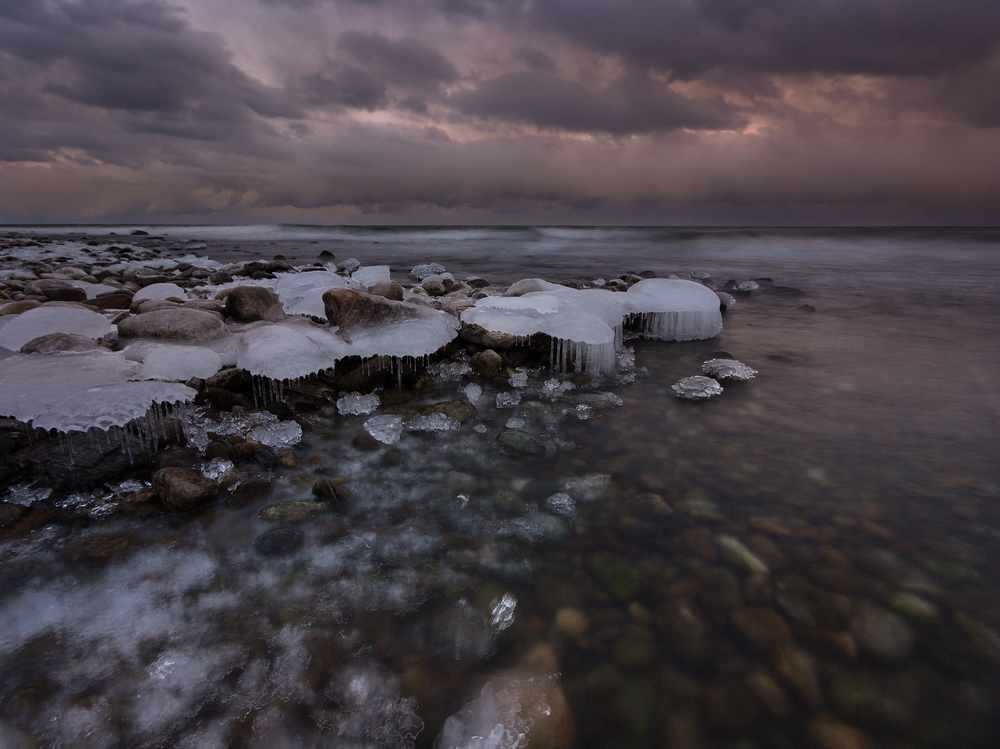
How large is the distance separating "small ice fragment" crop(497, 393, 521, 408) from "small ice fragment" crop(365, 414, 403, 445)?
3.10ft

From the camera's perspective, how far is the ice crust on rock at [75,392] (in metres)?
2.69

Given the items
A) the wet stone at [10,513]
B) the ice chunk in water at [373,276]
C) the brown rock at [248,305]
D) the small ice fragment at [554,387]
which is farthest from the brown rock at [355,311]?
the ice chunk in water at [373,276]

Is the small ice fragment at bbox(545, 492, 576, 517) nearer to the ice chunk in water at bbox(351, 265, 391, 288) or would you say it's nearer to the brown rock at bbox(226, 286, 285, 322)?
the brown rock at bbox(226, 286, 285, 322)

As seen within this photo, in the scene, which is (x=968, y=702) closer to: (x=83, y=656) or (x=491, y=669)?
(x=491, y=669)

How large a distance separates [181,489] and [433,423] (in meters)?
1.72

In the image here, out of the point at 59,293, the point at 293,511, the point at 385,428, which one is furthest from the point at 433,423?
the point at 59,293

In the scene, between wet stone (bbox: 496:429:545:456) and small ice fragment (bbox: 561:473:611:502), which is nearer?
small ice fragment (bbox: 561:473:611:502)

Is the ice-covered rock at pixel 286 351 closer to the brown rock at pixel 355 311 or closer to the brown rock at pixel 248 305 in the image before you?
the brown rock at pixel 355 311

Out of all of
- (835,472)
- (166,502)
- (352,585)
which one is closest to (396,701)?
(352,585)

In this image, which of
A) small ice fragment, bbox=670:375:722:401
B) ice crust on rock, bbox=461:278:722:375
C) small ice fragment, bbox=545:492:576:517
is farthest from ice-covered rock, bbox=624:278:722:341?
small ice fragment, bbox=545:492:576:517

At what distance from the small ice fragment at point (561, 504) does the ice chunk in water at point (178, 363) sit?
9.13 ft

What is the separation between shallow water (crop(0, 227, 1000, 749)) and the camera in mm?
1636

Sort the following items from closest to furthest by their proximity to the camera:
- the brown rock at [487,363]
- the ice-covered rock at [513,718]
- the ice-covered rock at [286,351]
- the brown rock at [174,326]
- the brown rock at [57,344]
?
the ice-covered rock at [513,718], the brown rock at [57,344], the ice-covered rock at [286,351], the brown rock at [174,326], the brown rock at [487,363]

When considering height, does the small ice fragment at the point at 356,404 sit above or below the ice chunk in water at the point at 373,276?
below
